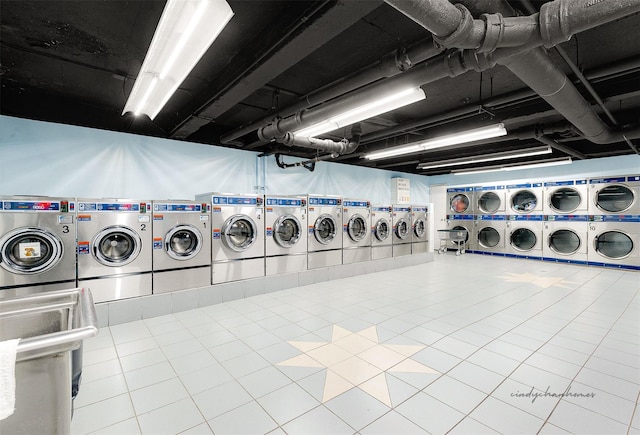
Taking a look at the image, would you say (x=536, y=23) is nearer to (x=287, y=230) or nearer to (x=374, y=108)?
(x=374, y=108)

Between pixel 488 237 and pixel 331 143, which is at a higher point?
pixel 331 143

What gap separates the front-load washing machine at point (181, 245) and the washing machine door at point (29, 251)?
1.11 meters

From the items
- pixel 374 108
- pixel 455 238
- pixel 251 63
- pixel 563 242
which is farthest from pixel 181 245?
pixel 563 242

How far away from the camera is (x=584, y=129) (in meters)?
4.73

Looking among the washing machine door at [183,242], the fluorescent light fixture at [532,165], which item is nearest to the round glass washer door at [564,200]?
the fluorescent light fixture at [532,165]

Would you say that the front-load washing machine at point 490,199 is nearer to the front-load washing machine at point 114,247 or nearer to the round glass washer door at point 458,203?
the round glass washer door at point 458,203

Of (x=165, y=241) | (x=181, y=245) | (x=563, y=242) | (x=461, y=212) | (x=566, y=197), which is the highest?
A: (x=566, y=197)

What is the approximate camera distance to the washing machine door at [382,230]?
23.9ft

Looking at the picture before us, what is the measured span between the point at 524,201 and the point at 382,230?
559cm

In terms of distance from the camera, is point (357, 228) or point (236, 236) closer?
point (236, 236)

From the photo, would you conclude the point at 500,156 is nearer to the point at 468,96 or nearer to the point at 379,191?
the point at 468,96

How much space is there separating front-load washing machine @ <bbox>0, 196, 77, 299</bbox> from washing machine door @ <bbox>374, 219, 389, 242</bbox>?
5.84 meters

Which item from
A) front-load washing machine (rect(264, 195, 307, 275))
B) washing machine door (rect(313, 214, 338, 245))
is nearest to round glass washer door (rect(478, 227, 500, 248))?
washing machine door (rect(313, 214, 338, 245))

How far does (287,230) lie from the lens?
6004 millimetres
